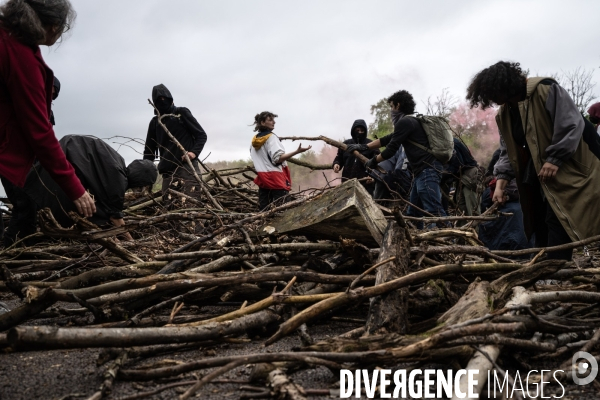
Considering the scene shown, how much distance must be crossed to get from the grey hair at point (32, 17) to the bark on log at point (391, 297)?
73.4 inches

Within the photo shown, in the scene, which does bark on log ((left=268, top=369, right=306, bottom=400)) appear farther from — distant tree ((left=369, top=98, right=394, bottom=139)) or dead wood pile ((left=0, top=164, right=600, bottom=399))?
distant tree ((left=369, top=98, right=394, bottom=139))

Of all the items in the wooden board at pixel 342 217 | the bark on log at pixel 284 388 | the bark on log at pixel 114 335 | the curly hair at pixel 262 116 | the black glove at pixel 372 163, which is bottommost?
the bark on log at pixel 284 388

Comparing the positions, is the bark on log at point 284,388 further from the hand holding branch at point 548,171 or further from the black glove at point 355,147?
the black glove at point 355,147

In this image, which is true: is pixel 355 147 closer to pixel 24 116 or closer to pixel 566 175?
pixel 566 175

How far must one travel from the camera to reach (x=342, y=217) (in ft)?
8.51

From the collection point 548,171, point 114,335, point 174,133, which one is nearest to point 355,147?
point 174,133

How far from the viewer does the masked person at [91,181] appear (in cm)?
385

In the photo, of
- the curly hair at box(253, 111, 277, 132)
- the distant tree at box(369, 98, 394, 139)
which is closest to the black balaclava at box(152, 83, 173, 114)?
the curly hair at box(253, 111, 277, 132)

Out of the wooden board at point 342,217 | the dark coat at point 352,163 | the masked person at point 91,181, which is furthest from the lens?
the dark coat at point 352,163

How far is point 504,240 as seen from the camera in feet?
16.1

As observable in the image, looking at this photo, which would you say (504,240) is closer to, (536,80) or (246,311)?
(536,80)

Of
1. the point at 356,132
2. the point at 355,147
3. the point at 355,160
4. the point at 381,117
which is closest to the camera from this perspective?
the point at 355,147

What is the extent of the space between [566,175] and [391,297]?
1874 millimetres

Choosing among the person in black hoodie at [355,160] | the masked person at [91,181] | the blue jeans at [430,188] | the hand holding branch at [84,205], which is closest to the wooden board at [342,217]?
the hand holding branch at [84,205]
